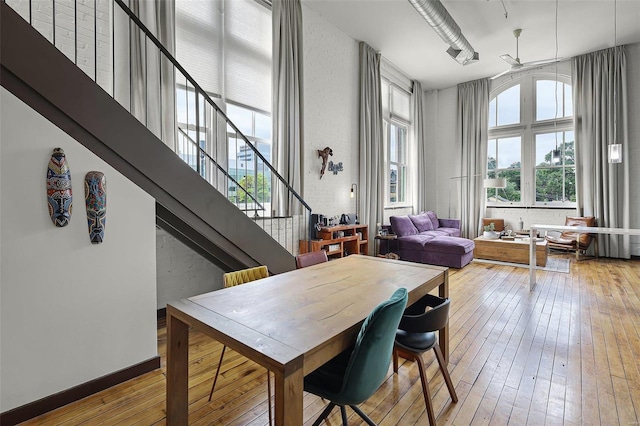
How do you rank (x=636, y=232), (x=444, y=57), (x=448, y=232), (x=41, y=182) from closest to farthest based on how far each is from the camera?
(x=41, y=182), (x=636, y=232), (x=444, y=57), (x=448, y=232)

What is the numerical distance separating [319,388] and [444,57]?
7052mm

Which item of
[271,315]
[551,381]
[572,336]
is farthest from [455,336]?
[271,315]

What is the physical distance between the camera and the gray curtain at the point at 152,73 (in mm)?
2906

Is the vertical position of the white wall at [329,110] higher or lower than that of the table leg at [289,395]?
higher

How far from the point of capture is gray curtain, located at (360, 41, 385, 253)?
5941 millimetres

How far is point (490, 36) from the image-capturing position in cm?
568

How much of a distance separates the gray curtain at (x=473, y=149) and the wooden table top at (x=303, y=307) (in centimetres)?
605

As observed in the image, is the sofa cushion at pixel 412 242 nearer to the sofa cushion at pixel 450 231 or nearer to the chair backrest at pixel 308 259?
the sofa cushion at pixel 450 231

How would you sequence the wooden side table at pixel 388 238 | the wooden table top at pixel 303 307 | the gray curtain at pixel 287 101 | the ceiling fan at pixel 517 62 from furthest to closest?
1. the wooden side table at pixel 388 238
2. the ceiling fan at pixel 517 62
3. the gray curtain at pixel 287 101
4. the wooden table top at pixel 303 307

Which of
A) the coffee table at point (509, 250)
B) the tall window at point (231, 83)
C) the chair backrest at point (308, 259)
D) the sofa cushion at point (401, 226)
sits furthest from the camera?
the sofa cushion at point (401, 226)

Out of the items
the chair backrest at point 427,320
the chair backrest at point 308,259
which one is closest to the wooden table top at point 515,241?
the chair backrest at point 308,259

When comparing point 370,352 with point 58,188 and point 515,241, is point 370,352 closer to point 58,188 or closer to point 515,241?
point 58,188

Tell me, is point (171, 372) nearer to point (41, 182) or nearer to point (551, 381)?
point (41, 182)

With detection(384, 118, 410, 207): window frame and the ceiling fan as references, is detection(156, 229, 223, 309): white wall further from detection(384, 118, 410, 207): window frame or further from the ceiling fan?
the ceiling fan
